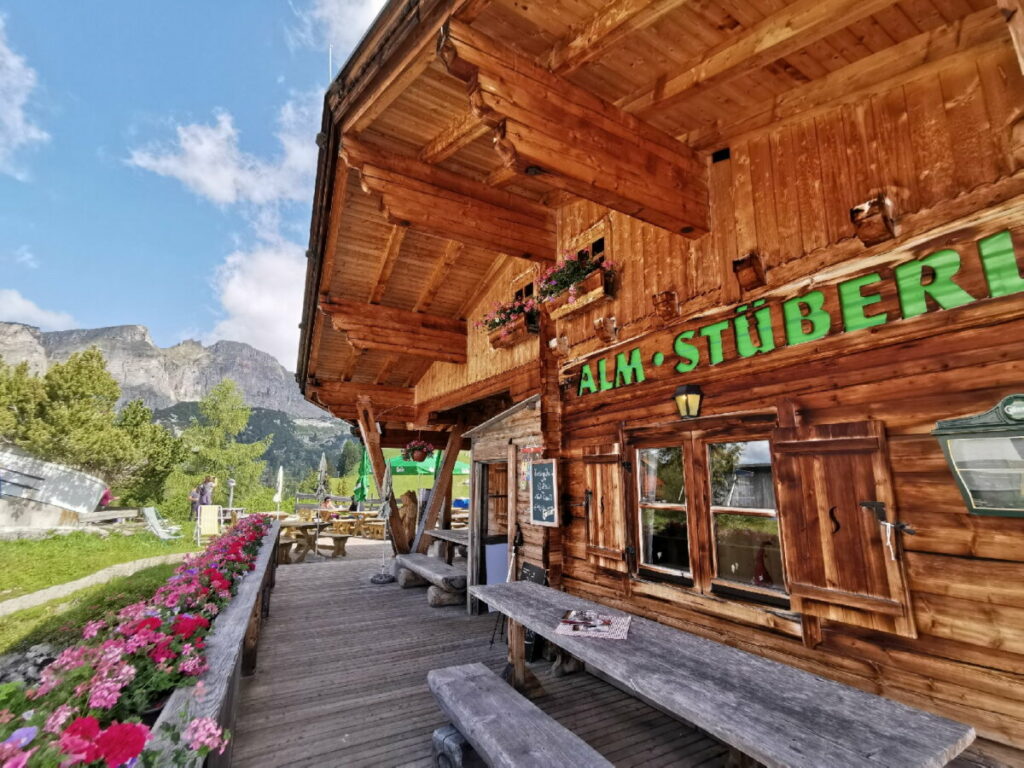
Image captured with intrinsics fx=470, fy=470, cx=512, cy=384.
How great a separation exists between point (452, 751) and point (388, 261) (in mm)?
6535

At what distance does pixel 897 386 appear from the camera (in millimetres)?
2898

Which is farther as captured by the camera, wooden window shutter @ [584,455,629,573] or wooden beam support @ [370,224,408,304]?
wooden beam support @ [370,224,408,304]

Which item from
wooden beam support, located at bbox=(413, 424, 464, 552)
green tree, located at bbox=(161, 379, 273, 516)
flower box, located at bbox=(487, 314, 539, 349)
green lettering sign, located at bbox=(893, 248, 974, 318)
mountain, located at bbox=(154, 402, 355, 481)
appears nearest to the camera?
green lettering sign, located at bbox=(893, 248, 974, 318)

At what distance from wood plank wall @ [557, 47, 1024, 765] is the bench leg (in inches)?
78.3

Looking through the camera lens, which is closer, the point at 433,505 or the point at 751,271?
the point at 751,271

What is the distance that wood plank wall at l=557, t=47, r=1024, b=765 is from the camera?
8.13 feet

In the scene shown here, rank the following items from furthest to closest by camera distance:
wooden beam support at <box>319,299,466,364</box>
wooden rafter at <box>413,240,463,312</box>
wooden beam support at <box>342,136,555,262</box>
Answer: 1. wooden beam support at <box>319,299,466,364</box>
2. wooden rafter at <box>413,240,463,312</box>
3. wooden beam support at <box>342,136,555,262</box>

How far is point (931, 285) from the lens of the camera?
2.81 meters

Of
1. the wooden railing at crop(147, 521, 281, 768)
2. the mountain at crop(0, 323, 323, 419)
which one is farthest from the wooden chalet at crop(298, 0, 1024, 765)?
the mountain at crop(0, 323, 323, 419)

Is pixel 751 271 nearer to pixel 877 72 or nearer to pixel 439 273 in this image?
pixel 877 72

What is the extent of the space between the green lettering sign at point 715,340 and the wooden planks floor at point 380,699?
3.05 meters

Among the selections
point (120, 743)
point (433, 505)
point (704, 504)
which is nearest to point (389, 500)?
point (433, 505)

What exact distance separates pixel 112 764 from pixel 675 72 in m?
4.97

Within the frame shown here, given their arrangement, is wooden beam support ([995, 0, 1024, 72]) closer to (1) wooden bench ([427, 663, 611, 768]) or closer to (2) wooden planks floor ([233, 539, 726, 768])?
(1) wooden bench ([427, 663, 611, 768])
